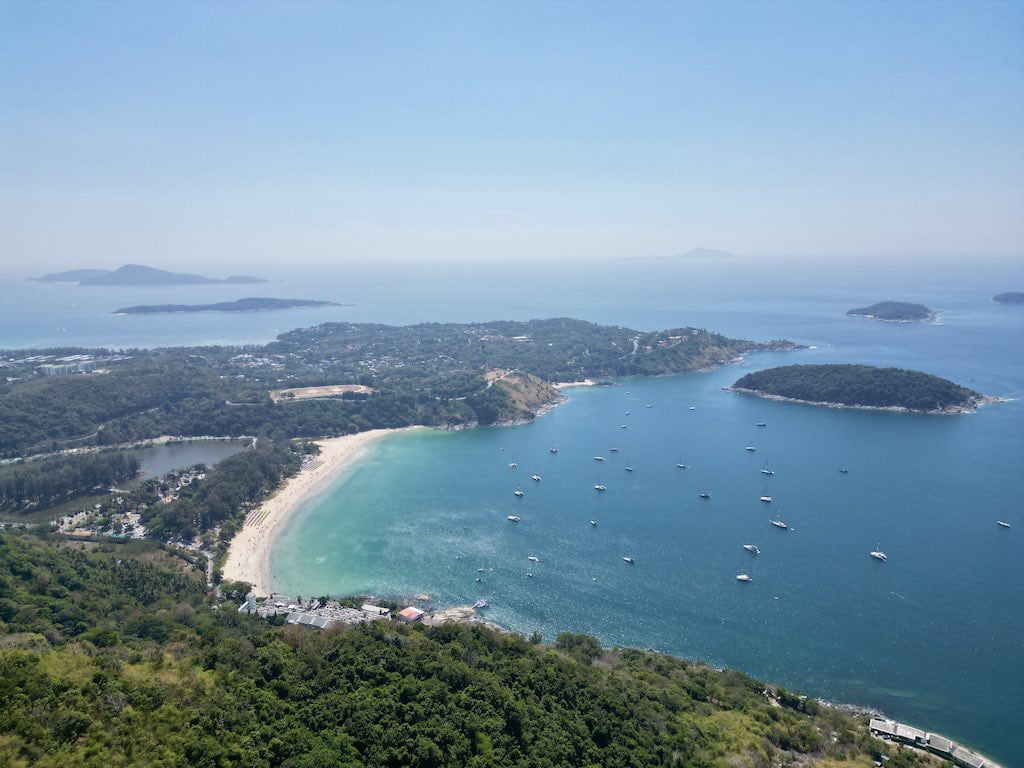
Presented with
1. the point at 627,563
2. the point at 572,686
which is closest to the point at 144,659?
the point at 572,686

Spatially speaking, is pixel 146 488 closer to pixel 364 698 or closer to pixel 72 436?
pixel 72 436

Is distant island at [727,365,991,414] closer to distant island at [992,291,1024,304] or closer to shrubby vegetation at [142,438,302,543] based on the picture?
shrubby vegetation at [142,438,302,543]

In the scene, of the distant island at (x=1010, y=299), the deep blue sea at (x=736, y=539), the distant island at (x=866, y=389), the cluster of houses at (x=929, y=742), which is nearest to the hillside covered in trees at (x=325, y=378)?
the deep blue sea at (x=736, y=539)

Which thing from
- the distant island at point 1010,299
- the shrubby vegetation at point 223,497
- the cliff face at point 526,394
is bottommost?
the shrubby vegetation at point 223,497

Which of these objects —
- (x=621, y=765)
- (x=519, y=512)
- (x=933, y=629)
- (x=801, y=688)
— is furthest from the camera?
(x=519, y=512)

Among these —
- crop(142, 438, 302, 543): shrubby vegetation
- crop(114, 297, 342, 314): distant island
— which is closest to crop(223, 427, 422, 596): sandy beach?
crop(142, 438, 302, 543): shrubby vegetation

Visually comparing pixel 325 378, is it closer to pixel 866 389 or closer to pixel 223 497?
pixel 223 497

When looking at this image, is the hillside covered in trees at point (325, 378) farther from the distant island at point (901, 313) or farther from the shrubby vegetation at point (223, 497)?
the distant island at point (901, 313)
